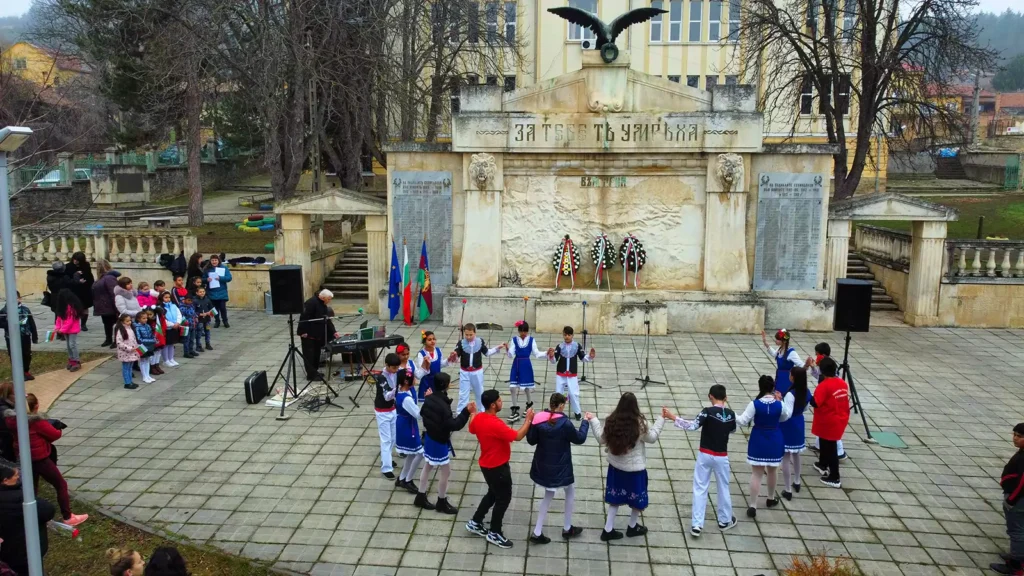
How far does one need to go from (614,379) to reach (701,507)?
Result: 17.5ft

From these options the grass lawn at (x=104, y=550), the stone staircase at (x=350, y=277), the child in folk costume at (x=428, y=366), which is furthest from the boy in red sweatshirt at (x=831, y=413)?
the stone staircase at (x=350, y=277)

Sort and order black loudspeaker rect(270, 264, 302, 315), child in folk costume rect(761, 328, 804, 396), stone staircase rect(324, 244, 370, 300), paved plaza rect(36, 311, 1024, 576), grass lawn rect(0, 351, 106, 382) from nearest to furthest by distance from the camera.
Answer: paved plaza rect(36, 311, 1024, 576)
child in folk costume rect(761, 328, 804, 396)
black loudspeaker rect(270, 264, 302, 315)
grass lawn rect(0, 351, 106, 382)
stone staircase rect(324, 244, 370, 300)

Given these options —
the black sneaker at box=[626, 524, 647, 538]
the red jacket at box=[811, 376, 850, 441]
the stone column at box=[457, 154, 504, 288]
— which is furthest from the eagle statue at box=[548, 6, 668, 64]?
the black sneaker at box=[626, 524, 647, 538]

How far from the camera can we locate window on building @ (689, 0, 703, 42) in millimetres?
41406

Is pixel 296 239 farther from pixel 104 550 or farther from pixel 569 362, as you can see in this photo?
pixel 104 550

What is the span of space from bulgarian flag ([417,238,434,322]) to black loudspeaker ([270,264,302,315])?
17.8 feet

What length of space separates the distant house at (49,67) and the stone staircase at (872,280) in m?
18.2

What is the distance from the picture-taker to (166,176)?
3741 centimetres

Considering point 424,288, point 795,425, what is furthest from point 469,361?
point 424,288

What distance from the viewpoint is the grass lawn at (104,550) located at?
759 cm

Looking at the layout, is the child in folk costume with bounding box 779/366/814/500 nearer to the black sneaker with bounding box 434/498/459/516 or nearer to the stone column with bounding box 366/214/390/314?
the black sneaker with bounding box 434/498/459/516

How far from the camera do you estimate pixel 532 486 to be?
30.8 ft

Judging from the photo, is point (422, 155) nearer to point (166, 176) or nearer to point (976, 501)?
point (976, 501)

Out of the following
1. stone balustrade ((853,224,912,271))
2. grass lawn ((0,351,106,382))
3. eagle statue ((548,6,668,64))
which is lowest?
grass lawn ((0,351,106,382))
